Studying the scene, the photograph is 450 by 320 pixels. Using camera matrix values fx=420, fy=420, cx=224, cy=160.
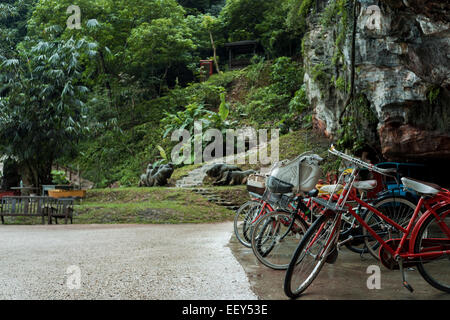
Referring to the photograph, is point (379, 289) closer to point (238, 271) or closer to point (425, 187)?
point (425, 187)

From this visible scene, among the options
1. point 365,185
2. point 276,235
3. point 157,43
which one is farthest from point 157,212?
point 157,43

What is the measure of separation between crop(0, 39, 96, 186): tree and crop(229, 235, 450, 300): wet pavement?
45.8ft

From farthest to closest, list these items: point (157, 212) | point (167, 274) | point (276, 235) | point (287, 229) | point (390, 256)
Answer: point (157, 212)
point (276, 235)
point (287, 229)
point (167, 274)
point (390, 256)

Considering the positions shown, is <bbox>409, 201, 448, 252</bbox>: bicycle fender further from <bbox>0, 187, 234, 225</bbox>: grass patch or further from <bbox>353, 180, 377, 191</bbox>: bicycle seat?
<bbox>0, 187, 234, 225</bbox>: grass patch

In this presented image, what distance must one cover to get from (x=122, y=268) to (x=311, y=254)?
2.50 m

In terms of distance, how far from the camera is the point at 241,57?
3281cm

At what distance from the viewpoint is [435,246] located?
3.82 meters

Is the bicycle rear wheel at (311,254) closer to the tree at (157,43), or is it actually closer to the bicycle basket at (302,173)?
the bicycle basket at (302,173)

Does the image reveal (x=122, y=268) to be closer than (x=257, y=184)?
Yes

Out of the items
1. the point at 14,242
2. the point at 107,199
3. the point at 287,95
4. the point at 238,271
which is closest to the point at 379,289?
the point at 238,271

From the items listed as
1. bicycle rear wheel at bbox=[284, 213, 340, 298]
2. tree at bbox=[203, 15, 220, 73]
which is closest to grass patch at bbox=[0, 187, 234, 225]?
bicycle rear wheel at bbox=[284, 213, 340, 298]

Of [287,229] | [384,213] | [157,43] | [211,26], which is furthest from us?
[211,26]

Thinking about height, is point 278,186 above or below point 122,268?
above

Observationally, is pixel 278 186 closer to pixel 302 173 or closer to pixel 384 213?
pixel 302 173
